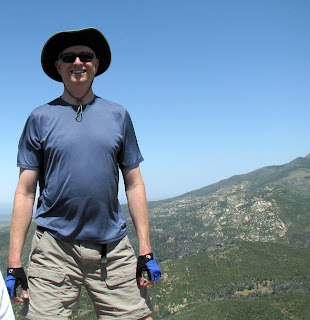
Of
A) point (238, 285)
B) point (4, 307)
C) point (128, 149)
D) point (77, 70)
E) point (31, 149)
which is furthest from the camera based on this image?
point (238, 285)

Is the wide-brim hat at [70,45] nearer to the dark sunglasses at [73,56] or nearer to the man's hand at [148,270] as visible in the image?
the dark sunglasses at [73,56]

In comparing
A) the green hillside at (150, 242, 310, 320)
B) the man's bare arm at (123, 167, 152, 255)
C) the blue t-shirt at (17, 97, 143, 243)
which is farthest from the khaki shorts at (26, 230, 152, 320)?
the green hillside at (150, 242, 310, 320)

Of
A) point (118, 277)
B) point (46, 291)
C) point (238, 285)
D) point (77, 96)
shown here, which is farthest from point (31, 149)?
point (238, 285)

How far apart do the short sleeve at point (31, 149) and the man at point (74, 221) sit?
0.04 feet

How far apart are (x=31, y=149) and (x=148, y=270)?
189 cm

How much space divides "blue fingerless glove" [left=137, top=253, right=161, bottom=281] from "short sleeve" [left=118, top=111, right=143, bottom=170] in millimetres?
1104

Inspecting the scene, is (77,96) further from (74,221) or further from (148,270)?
(148,270)

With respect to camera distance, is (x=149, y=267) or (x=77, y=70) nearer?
(x=149, y=267)

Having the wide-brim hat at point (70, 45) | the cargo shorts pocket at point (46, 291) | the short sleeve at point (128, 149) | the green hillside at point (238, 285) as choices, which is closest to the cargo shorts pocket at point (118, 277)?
the cargo shorts pocket at point (46, 291)

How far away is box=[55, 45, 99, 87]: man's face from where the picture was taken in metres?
4.00

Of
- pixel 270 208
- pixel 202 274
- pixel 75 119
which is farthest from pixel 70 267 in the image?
pixel 270 208

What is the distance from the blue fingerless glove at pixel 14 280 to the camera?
3406 mm

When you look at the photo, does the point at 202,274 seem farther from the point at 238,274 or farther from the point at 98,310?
the point at 98,310

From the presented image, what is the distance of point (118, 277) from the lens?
3.64m
